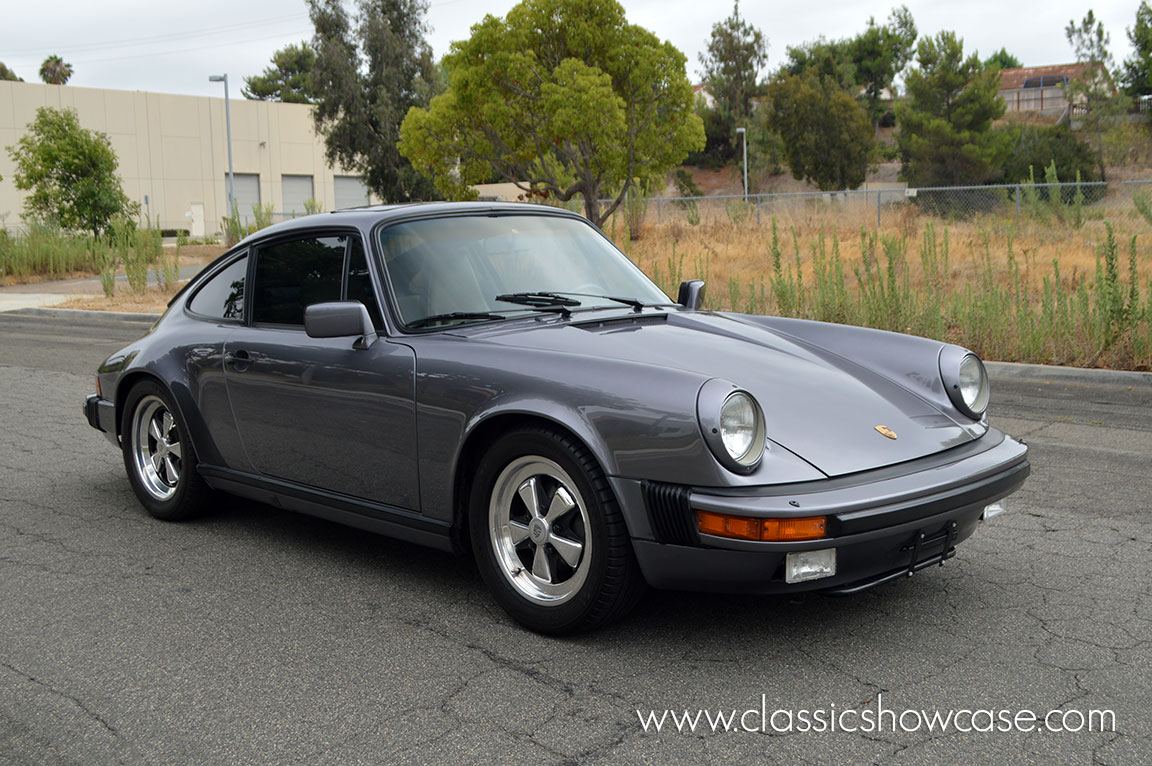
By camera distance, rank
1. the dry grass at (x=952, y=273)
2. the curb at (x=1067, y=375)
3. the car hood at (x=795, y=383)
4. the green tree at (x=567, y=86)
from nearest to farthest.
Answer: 1. the car hood at (x=795, y=383)
2. the curb at (x=1067, y=375)
3. the dry grass at (x=952, y=273)
4. the green tree at (x=567, y=86)

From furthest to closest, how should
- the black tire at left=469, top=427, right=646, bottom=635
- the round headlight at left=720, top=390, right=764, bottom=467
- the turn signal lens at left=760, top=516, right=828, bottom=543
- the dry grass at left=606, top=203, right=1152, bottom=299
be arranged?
the dry grass at left=606, top=203, right=1152, bottom=299 → the black tire at left=469, top=427, right=646, bottom=635 → the round headlight at left=720, top=390, right=764, bottom=467 → the turn signal lens at left=760, top=516, right=828, bottom=543


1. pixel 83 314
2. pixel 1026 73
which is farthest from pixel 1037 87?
pixel 83 314

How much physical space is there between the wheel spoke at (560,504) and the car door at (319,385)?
64 cm

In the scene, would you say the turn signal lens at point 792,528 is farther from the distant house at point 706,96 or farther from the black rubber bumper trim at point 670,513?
the distant house at point 706,96

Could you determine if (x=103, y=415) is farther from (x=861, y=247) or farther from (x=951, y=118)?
(x=951, y=118)

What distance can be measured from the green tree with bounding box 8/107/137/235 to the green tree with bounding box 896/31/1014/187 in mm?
37857

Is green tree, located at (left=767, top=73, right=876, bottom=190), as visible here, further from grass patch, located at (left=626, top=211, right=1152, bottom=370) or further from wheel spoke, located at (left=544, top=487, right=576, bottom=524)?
wheel spoke, located at (left=544, top=487, right=576, bottom=524)

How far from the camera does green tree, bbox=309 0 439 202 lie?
46.9m

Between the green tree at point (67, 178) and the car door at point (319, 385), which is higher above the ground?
the green tree at point (67, 178)

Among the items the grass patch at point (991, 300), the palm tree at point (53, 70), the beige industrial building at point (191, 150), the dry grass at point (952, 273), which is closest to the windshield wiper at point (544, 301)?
the grass patch at point (991, 300)

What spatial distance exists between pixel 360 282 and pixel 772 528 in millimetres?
2065

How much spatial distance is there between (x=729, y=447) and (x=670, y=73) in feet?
75.6

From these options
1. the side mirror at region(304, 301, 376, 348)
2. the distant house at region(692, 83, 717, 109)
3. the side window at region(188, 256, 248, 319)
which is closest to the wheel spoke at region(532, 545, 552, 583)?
the side mirror at region(304, 301, 376, 348)

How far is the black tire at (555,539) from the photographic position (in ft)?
10.8
